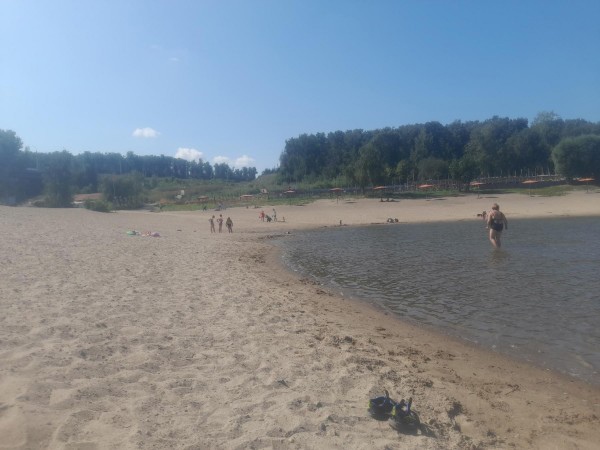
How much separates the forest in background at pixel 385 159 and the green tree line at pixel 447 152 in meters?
0.17

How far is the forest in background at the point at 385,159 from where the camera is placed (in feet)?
252

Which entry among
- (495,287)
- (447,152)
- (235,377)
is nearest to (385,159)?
(447,152)

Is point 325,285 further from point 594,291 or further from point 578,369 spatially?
point 578,369

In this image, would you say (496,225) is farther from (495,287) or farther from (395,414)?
(395,414)

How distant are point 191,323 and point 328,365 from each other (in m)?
2.58

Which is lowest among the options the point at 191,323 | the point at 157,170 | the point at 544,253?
the point at 544,253

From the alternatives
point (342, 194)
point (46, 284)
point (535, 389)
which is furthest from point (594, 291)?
point (342, 194)

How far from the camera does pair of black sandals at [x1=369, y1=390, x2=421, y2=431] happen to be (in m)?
4.32

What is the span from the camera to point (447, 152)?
125188mm

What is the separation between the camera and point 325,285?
45.4ft

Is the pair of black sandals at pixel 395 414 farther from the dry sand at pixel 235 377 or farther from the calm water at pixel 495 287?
the calm water at pixel 495 287

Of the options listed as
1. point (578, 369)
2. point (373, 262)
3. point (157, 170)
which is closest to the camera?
point (578, 369)

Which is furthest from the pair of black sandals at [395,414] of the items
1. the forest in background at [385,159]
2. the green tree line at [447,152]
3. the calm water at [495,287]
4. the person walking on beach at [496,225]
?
→ the green tree line at [447,152]

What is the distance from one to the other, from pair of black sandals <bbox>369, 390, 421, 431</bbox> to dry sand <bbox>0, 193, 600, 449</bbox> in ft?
0.36
